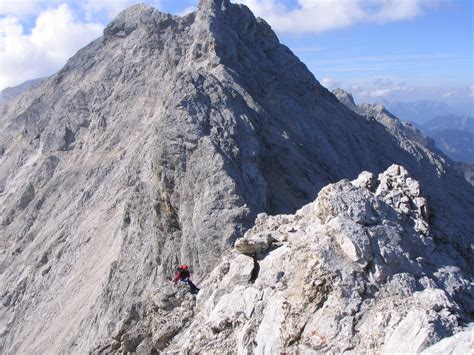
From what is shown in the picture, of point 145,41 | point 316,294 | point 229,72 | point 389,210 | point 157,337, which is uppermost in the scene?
point 145,41

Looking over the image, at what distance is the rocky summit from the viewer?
14445mm

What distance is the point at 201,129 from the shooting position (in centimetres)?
3944

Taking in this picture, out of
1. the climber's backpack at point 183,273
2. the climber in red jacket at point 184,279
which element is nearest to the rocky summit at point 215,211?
the climber in red jacket at point 184,279

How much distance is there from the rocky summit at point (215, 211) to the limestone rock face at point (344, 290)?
48mm

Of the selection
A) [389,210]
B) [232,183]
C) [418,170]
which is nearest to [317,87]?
[418,170]

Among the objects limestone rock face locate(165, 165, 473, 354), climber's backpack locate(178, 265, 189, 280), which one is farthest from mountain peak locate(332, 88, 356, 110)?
limestone rock face locate(165, 165, 473, 354)

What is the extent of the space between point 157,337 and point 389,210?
8.09 metres

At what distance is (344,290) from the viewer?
1388 centimetres

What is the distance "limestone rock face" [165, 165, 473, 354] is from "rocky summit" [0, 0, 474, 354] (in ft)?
0.16

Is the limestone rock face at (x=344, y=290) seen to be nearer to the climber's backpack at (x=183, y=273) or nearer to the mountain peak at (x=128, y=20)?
the climber's backpack at (x=183, y=273)

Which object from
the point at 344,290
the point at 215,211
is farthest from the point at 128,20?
the point at 344,290

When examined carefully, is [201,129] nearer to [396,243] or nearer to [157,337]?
[157,337]

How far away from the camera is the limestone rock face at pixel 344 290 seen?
12.7 meters

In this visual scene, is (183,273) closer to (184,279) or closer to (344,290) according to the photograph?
(184,279)
